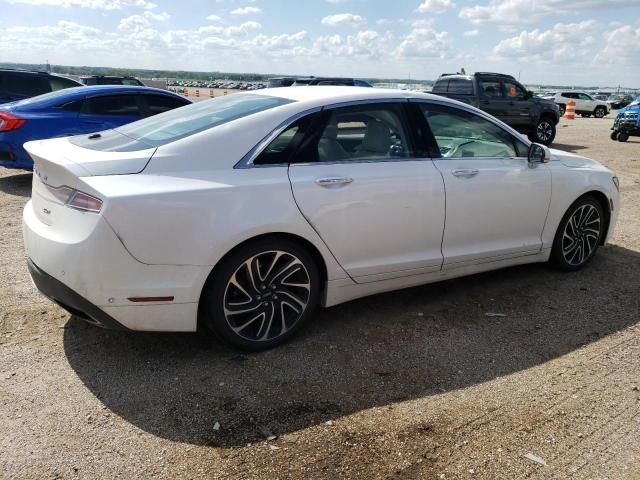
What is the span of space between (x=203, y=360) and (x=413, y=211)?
173 cm

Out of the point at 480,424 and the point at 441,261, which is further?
the point at 441,261

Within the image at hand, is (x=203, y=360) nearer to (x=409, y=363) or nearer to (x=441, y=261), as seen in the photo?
(x=409, y=363)

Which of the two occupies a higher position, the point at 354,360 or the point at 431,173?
the point at 431,173

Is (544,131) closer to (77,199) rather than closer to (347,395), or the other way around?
(347,395)

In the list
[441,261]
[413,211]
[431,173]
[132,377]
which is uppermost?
[431,173]

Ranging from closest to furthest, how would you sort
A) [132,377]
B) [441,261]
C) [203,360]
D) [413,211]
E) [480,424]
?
[480,424] → [132,377] → [203,360] → [413,211] → [441,261]

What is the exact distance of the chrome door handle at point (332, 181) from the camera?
356cm

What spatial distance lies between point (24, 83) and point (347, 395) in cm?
1162

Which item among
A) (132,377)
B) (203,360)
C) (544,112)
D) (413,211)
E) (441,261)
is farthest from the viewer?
(544,112)

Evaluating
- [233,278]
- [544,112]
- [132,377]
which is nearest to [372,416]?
[233,278]

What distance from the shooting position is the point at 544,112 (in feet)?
51.4

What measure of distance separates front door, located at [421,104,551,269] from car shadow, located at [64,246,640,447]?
0.47m

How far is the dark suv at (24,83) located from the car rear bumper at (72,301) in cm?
950

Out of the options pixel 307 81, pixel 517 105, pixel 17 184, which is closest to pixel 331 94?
pixel 17 184
